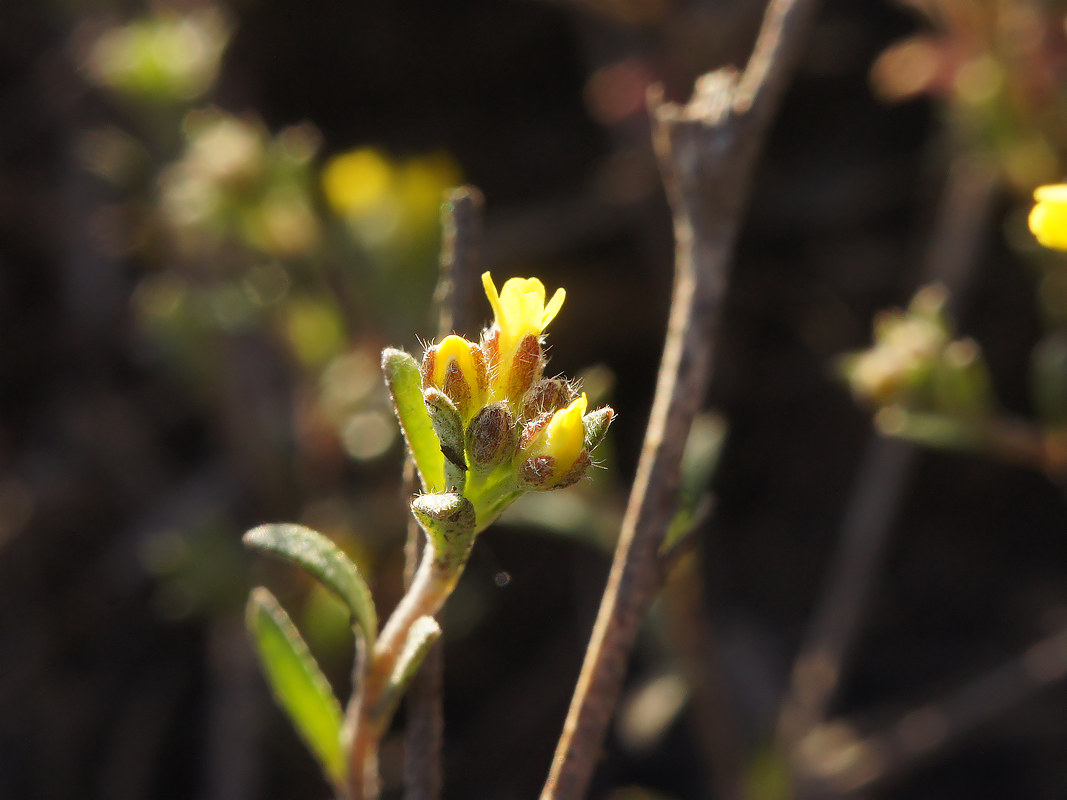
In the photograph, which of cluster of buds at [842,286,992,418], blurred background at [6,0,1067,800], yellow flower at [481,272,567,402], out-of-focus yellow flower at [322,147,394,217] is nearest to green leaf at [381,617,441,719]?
yellow flower at [481,272,567,402]

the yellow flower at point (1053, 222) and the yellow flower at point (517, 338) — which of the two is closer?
the yellow flower at point (517, 338)

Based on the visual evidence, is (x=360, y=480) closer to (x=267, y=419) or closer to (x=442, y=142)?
(x=267, y=419)

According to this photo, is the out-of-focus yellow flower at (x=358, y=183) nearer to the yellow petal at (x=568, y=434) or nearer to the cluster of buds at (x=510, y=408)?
the cluster of buds at (x=510, y=408)

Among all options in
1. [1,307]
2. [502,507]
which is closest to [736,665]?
[502,507]

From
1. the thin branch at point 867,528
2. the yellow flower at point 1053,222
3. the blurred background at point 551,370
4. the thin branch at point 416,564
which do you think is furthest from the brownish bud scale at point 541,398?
the thin branch at point 867,528

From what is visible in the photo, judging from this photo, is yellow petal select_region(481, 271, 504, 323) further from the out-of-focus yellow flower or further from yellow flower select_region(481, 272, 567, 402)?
the out-of-focus yellow flower

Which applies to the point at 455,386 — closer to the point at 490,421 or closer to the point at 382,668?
the point at 490,421

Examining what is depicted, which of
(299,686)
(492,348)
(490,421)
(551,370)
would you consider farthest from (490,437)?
(551,370)

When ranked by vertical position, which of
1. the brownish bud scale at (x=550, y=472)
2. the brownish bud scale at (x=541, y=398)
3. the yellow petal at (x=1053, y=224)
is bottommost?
the brownish bud scale at (x=550, y=472)
